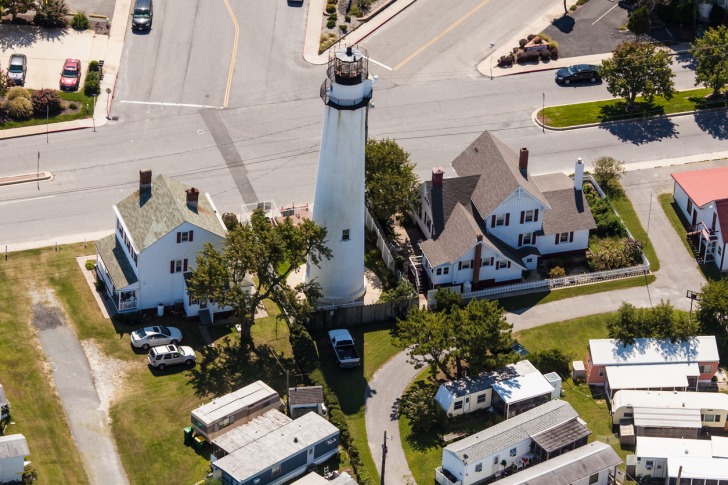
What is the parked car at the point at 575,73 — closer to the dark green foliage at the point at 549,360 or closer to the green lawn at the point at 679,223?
the green lawn at the point at 679,223

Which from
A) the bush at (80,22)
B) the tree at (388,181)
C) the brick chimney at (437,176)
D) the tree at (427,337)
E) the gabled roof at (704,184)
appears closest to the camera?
the tree at (427,337)

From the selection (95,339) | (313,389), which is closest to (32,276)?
(95,339)

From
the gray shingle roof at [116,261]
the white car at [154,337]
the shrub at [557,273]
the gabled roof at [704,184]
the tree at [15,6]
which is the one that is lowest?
the white car at [154,337]

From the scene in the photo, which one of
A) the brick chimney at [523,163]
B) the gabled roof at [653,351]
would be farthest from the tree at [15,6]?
the gabled roof at [653,351]

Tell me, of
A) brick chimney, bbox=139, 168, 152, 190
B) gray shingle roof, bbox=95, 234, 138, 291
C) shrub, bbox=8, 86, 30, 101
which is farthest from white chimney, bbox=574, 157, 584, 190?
shrub, bbox=8, 86, 30, 101

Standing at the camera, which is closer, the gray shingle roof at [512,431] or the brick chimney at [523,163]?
the gray shingle roof at [512,431]

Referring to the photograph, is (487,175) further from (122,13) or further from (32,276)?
(122,13)
